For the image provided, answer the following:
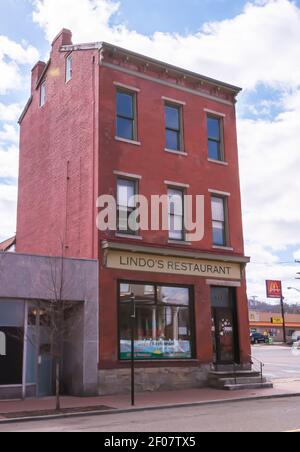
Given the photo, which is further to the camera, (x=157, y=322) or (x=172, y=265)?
(x=172, y=265)

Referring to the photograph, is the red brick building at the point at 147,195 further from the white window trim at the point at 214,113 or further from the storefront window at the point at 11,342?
the storefront window at the point at 11,342

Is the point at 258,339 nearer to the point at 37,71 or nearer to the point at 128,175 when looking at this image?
the point at 37,71

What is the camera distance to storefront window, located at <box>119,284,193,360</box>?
64.8 ft

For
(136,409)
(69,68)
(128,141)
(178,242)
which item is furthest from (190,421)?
(69,68)

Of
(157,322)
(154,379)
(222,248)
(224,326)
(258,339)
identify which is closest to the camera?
(154,379)

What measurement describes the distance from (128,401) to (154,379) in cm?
308

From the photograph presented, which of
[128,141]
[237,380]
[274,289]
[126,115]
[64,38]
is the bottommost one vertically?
[237,380]

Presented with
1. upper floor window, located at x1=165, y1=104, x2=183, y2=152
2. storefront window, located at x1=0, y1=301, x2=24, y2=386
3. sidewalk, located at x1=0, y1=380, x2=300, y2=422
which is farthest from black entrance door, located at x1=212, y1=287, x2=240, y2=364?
storefront window, located at x1=0, y1=301, x2=24, y2=386

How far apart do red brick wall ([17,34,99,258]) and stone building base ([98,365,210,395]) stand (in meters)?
4.30

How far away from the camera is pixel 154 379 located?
64.8 ft

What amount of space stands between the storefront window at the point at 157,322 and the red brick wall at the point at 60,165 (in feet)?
8.11

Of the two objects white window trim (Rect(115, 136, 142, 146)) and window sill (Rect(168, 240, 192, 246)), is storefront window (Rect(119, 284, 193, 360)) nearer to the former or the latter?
window sill (Rect(168, 240, 192, 246))

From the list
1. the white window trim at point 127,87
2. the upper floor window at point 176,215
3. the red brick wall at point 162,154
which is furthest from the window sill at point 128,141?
the upper floor window at point 176,215

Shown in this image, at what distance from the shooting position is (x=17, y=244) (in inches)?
1060
